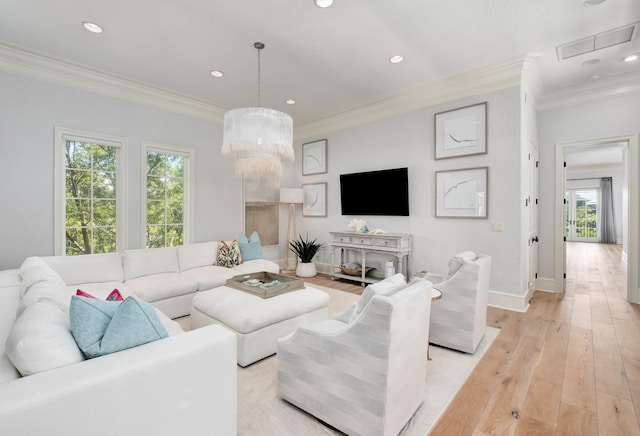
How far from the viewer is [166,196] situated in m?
4.58

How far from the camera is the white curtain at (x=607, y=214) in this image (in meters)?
10.6

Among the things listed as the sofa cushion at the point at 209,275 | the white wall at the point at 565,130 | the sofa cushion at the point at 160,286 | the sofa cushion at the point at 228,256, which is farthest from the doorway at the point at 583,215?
the sofa cushion at the point at 160,286

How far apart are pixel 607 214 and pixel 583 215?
83 cm

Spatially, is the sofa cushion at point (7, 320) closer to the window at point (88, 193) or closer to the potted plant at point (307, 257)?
the window at point (88, 193)

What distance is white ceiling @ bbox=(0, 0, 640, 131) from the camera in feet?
8.45

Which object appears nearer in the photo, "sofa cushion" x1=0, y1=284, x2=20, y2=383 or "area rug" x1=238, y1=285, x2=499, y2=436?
"sofa cushion" x1=0, y1=284, x2=20, y2=383

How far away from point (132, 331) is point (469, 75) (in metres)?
4.32

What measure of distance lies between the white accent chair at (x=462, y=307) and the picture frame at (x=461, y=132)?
179 cm

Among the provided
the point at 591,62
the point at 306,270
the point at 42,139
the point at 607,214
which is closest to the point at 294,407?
the point at 306,270

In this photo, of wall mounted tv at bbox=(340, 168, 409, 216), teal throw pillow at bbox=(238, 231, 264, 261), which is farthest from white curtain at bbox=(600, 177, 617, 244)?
teal throw pillow at bbox=(238, 231, 264, 261)

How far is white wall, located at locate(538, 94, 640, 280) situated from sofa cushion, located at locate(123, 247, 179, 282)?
5.37 m

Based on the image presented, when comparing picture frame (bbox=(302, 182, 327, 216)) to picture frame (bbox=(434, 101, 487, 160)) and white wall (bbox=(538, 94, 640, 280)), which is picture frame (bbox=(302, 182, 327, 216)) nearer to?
picture frame (bbox=(434, 101, 487, 160))

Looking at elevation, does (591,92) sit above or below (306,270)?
above

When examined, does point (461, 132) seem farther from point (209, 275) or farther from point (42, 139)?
point (42, 139)
